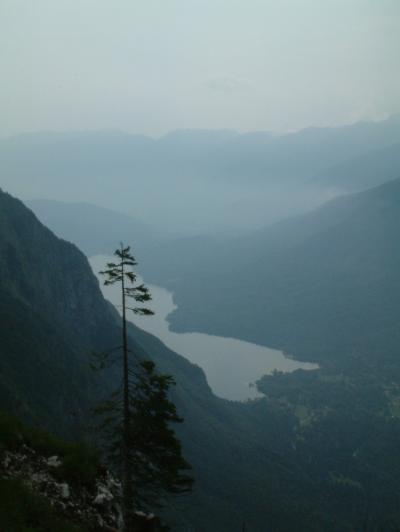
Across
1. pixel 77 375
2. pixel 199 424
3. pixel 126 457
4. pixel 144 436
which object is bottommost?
pixel 199 424

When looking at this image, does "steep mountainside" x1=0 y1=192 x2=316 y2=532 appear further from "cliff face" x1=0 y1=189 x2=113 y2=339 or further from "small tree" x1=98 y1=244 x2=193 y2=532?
"small tree" x1=98 y1=244 x2=193 y2=532

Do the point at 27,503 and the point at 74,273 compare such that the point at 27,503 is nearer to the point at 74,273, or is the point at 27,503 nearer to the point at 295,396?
the point at 74,273

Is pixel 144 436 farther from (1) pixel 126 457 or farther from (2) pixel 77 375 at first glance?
(2) pixel 77 375

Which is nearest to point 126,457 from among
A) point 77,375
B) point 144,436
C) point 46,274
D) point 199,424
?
point 144,436

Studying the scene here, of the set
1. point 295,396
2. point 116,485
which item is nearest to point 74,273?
point 116,485

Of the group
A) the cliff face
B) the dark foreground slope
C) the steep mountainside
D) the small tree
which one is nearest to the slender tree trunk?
the small tree

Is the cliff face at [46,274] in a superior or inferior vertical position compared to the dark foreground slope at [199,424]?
superior

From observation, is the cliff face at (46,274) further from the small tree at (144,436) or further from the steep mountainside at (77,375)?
the small tree at (144,436)

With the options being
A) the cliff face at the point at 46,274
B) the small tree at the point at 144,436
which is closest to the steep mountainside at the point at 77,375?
the cliff face at the point at 46,274
